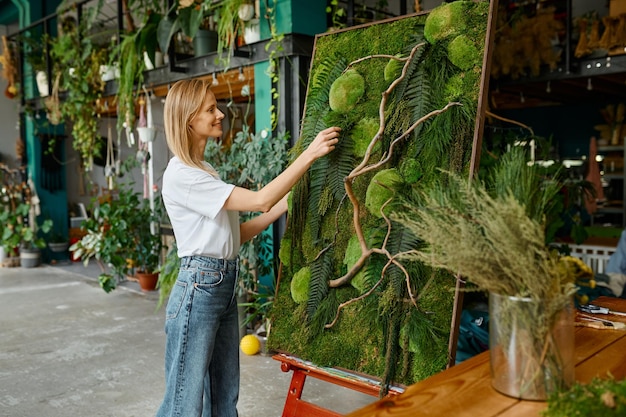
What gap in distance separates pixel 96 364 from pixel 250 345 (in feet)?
3.38

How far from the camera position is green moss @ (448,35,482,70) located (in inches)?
79.3

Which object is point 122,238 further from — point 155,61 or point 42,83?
point 42,83

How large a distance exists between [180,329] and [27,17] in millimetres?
7970

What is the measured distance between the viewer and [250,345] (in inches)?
169

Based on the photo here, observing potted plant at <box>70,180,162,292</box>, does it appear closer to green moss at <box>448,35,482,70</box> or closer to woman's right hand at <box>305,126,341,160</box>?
woman's right hand at <box>305,126,341,160</box>

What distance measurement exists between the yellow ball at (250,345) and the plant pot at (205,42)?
8.07 ft

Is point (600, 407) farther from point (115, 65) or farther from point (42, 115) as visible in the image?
point (42, 115)

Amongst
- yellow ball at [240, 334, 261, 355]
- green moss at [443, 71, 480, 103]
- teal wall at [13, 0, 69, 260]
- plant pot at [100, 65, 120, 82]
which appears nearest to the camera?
green moss at [443, 71, 480, 103]

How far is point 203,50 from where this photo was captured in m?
5.31

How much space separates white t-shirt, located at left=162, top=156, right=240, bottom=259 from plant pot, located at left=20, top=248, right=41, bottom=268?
7034mm

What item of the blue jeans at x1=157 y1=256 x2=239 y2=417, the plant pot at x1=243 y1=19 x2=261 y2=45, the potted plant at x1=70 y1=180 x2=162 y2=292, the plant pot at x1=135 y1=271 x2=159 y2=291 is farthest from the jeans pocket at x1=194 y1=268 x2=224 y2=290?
the plant pot at x1=135 y1=271 x2=159 y2=291

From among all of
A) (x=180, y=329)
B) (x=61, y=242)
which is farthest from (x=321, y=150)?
(x=61, y=242)

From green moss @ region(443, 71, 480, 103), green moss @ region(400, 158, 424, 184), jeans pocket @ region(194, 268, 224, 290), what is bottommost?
jeans pocket @ region(194, 268, 224, 290)

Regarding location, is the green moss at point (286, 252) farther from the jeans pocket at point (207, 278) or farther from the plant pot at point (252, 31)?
the plant pot at point (252, 31)
